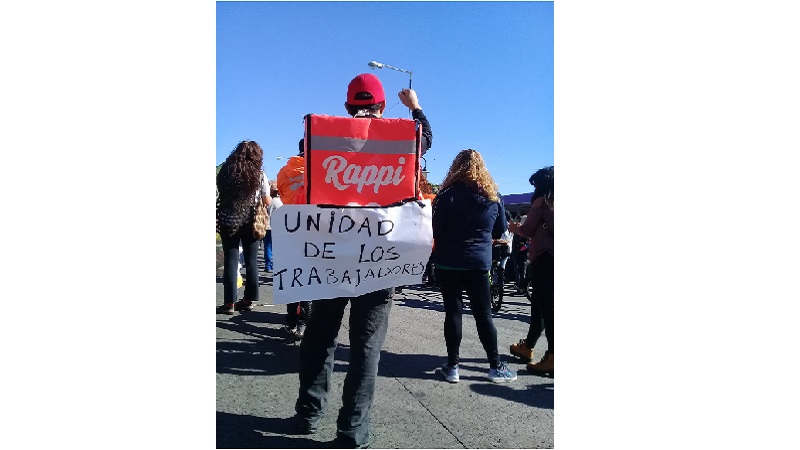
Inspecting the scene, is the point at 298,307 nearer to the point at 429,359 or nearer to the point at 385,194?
the point at 429,359

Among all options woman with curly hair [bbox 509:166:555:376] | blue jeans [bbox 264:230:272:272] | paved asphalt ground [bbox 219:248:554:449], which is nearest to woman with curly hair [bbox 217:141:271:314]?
paved asphalt ground [bbox 219:248:554:449]

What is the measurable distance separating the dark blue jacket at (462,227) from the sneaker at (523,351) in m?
1.20

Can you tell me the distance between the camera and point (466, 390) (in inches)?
136

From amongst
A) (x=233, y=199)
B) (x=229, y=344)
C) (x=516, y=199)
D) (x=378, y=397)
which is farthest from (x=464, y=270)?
(x=516, y=199)

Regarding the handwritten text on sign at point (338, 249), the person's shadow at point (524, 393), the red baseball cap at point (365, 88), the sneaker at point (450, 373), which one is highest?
the red baseball cap at point (365, 88)

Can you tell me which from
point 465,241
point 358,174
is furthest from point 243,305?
point 358,174

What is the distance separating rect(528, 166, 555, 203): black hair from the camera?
12.6ft

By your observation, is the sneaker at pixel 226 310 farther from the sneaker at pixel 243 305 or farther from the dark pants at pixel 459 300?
the dark pants at pixel 459 300

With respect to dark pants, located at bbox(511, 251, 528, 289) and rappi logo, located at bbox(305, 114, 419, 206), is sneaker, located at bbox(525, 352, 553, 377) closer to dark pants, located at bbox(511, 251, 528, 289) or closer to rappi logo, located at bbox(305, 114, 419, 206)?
rappi logo, located at bbox(305, 114, 419, 206)

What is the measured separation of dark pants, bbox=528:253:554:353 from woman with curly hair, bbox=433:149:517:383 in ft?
1.89

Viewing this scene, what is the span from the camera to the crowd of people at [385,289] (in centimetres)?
251

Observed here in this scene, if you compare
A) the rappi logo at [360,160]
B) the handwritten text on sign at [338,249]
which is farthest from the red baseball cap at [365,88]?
the handwritten text on sign at [338,249]

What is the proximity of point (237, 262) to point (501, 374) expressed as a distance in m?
2.89

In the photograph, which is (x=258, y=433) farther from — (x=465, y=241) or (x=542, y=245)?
(x=542, y=245)
